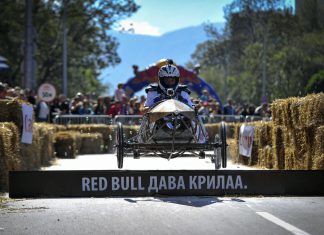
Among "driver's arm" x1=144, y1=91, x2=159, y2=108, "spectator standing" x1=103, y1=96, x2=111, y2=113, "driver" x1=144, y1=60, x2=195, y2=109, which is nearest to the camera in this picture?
"driver" x1=144, y1=60, x2=195, y2=109

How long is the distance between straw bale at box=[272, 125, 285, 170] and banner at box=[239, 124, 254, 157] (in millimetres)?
2754

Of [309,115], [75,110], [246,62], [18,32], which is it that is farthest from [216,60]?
[309,115]

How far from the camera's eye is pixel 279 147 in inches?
808

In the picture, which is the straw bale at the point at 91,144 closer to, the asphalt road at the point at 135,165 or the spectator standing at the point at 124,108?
the spectator standing at the point at 124,108

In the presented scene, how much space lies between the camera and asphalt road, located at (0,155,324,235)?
10.0 m

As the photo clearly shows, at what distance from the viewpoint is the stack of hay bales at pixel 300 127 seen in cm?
1680

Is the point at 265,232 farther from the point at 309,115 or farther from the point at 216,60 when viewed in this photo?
the point at 216,60

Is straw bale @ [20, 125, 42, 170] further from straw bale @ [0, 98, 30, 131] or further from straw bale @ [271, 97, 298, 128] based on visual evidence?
straw bale @ [271, 97, 298, 128]

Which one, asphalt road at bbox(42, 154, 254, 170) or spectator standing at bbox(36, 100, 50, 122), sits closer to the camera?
asphalt road at bbox(42, 154, 254, 170)

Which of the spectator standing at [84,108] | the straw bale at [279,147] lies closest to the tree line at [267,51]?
the straw bale at [279,147]

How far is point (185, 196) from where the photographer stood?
45.3 ft

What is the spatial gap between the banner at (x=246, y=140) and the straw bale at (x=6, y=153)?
27.1ft

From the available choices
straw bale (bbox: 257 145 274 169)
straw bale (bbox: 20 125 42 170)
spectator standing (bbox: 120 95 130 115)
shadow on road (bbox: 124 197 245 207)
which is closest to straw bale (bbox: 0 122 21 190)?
straw bale (bbox: 20 125 42 170)

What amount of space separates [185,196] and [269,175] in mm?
1418
